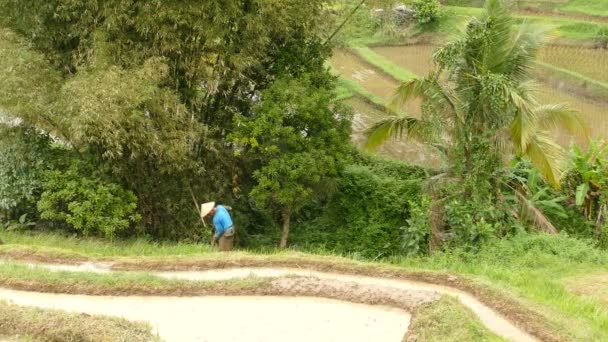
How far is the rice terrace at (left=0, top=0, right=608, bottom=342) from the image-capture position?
819 centimetres

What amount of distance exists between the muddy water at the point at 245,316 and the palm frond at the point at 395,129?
4609 millimetres

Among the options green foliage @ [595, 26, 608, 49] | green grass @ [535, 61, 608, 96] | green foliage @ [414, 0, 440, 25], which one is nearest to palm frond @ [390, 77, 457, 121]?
green grass @ [535, 61, 608, 96]

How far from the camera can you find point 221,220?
1036cm

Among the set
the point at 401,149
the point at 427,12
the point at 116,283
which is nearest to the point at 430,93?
the point at 116,283

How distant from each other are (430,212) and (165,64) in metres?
4.91

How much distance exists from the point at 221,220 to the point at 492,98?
14.8 ft

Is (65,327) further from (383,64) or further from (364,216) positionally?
(383,64)

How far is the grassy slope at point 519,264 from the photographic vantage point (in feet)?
24.5

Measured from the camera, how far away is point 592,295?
8562 millimetres

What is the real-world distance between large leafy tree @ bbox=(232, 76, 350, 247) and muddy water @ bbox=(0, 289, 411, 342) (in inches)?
134

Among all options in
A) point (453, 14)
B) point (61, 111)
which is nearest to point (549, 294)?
point (61, 111)

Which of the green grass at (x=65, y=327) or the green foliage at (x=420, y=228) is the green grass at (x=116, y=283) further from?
the green foliage at (x=420, y=228)

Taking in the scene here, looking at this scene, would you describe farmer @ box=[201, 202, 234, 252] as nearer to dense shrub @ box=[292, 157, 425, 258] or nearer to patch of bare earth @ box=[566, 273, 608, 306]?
dense shrub @ box=[292, 157, 425, 258]

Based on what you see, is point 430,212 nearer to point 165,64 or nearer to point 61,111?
point 165,64
